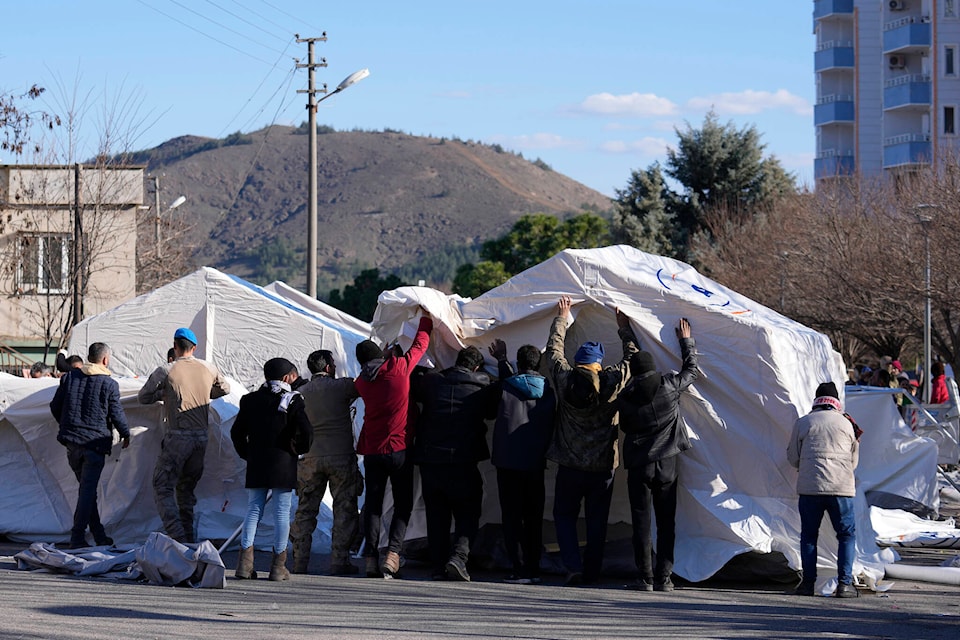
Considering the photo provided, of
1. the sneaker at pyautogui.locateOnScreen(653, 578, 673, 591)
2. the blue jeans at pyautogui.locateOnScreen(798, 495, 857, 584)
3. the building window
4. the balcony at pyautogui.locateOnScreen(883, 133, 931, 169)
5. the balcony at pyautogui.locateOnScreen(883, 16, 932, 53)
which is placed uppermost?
the balcony at pyautogui.locateOnScreen(883, 16, 932, 53)

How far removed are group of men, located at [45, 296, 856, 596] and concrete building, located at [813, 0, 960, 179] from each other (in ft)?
136

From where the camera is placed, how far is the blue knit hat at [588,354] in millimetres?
11109

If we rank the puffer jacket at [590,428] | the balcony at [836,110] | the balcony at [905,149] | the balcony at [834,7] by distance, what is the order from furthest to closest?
the balcony at [836,110] → the balcony at [834,7] → the balcony at [905,149] → the puffer jacket at [590,428]

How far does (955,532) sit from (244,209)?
529 ft

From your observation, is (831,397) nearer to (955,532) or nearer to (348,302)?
(955,532)

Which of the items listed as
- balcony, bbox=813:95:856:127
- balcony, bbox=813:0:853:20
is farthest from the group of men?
balcony, bbox=813:0:853:20

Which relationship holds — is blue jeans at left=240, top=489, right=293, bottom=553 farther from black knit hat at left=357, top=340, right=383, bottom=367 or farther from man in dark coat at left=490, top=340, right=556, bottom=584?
man in dark coat at left=490, top=340, right=556, bottom=584

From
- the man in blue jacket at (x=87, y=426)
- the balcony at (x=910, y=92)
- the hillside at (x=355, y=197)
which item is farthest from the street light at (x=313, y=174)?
the hillside at (x=355, y=197)

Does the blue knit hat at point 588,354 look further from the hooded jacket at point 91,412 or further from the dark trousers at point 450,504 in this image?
the hooded jacket at point 91,412

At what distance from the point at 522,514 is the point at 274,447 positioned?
2.18 meters

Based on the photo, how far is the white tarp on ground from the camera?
11227mm

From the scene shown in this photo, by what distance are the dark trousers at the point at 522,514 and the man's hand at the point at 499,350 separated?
1046 millimetres

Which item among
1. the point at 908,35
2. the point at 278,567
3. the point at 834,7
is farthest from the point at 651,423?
the point at 834,7

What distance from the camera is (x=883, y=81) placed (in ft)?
200
